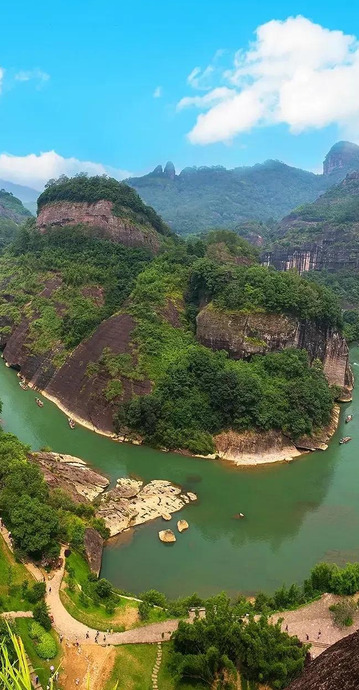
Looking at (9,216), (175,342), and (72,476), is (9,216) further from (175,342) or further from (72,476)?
(72,476)

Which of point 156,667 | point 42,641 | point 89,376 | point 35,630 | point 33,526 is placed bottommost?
point 156,667

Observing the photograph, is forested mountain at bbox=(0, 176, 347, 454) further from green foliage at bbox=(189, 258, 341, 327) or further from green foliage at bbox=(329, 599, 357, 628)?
green foliage at bbox=(329, 599, 357, 628)

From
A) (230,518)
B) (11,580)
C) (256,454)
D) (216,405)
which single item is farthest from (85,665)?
(216,405)

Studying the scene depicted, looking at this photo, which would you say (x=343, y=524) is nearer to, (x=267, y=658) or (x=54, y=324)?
(x=267, y=658)

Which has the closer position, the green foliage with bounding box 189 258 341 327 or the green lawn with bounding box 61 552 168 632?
the green lawn with bounding box 61 552 168 632

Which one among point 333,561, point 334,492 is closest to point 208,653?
point 333,561

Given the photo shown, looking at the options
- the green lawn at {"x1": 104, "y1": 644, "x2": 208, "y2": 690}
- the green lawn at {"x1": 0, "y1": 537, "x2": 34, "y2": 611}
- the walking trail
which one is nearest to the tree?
the green lawn at {"x1": 0, "y1": 537, "x2": 34, "y2": 611}

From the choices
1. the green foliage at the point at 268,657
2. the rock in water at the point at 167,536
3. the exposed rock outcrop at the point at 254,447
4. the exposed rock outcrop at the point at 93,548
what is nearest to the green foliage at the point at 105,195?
the exposed rock outcrop at the point at 254,447
